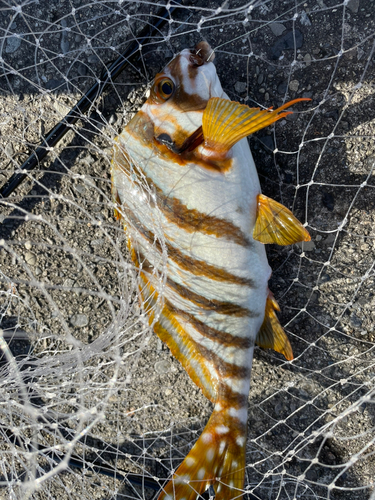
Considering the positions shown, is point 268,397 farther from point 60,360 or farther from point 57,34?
point 57,34

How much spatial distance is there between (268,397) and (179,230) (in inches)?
41.7

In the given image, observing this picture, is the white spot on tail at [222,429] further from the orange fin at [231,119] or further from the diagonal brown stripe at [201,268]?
the orange fin at [231,119]

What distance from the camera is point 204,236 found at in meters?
1.48

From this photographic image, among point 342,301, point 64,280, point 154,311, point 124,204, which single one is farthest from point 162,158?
point 342,301

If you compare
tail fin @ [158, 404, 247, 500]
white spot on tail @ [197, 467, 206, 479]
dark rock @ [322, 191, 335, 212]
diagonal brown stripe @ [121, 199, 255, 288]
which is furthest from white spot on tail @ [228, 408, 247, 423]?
dark rock @ [322, 191, 335, 212]

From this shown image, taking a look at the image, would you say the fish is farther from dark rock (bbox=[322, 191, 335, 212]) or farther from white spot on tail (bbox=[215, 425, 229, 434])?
dark rock (bbox=[322, 191, 335, 212])

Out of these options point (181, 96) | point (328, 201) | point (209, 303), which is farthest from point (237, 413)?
point (181, 96)

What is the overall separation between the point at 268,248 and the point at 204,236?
494 mm

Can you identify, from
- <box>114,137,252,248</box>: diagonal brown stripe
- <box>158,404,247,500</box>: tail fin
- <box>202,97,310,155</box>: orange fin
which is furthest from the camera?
<box>158,404,247,500</box>: tail fin

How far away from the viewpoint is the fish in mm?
1473

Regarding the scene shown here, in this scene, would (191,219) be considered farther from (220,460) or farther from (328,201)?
(220,460)

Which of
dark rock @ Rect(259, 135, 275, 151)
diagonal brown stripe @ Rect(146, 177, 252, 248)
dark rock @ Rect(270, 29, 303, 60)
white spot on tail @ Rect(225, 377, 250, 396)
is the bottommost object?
white spot on tail @ Rect(225, 377, 250, 396)

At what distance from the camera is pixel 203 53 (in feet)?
5.04

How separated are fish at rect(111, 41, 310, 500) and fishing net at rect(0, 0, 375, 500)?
19 centimetres
